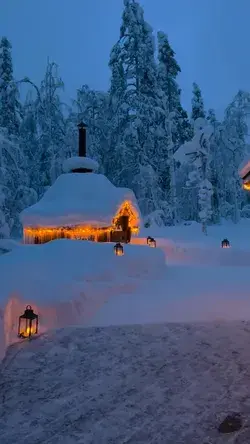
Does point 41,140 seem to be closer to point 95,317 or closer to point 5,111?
point 5,111

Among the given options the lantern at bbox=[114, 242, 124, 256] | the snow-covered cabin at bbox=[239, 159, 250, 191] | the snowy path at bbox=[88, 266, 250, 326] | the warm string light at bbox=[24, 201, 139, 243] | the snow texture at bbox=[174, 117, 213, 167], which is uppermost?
the snow texture at bbox=[174, 117, 213, 167]

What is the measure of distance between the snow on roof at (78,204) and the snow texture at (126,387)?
10.5 meters

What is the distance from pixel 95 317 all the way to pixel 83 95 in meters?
30.3

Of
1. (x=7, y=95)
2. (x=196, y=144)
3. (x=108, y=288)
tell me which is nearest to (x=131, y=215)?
(x=196, y=144)

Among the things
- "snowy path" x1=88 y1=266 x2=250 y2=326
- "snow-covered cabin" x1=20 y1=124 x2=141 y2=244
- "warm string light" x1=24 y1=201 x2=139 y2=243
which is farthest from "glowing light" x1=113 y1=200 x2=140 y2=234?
"snowy path" x1=88 y1=266 x2=250 y2=326

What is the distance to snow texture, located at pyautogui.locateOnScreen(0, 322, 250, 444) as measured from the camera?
4.46 m

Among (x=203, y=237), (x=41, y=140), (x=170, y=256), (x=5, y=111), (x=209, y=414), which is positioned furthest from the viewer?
(x=41, y=140)

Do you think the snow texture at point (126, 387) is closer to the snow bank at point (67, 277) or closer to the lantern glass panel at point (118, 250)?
the snow bank at point (67, 277)

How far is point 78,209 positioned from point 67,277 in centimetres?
688

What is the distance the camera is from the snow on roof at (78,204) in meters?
18.5

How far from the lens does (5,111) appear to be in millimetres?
32562

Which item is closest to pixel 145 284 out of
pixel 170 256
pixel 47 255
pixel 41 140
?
pixel 47 255

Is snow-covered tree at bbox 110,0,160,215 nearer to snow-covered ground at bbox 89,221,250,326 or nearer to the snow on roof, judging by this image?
snow-covered ground at bbox 89,221,250,326

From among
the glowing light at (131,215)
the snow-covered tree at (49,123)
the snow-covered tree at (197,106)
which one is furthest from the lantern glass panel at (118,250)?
the snow-covered tree at (197,106)
